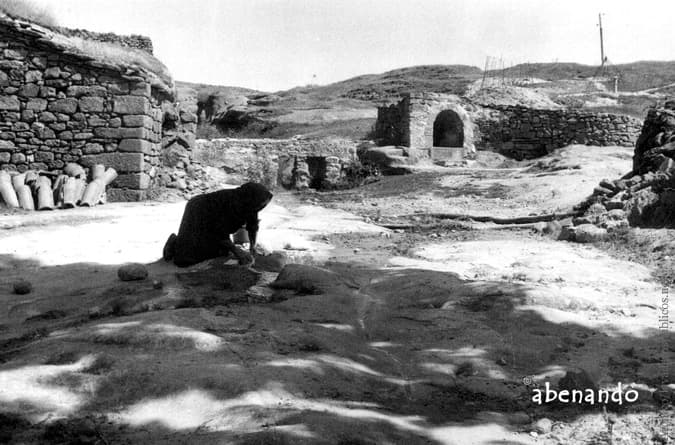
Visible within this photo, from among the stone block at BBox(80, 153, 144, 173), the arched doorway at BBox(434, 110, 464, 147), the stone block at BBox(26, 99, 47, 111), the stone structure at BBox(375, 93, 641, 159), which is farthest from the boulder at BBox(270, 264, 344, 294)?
the arched doorway at BBox(434, 110, 464, 147)

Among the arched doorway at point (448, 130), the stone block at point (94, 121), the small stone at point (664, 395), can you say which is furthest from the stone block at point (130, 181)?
the arched doorway at point (448, 130)

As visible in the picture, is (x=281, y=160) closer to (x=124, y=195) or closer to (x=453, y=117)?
(x=453, y=117)

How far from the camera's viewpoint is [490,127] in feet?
76.5

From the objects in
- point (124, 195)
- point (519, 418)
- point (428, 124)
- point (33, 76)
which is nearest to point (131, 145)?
point (124, 195)

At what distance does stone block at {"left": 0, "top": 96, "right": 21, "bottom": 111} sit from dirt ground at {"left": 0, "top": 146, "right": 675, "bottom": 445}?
532 cm

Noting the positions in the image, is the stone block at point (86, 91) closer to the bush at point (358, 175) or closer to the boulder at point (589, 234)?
the bush at point (358, 175)

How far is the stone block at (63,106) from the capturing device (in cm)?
1212

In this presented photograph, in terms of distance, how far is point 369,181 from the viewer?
18.9 meters

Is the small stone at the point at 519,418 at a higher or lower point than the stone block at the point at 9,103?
lower

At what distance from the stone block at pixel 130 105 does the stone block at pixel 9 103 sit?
1.85 m

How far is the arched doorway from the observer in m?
23.0

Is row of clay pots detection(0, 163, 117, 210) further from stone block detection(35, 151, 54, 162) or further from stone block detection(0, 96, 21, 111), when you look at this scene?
stone block detection(0, 96, 21, 111)

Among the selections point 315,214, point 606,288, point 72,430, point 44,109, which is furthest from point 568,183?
point 72,430

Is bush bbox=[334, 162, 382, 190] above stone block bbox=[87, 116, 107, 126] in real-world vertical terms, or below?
below
